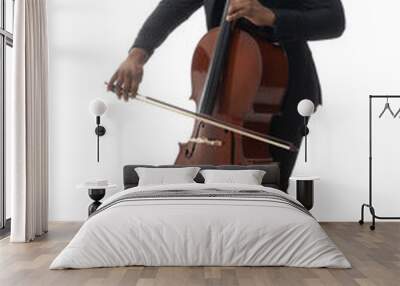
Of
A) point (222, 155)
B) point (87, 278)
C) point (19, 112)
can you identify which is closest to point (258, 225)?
point (87, 278)

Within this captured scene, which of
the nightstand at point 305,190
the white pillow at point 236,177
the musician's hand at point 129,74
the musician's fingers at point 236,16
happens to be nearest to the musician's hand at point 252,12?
the musician's fingers at point 236,16

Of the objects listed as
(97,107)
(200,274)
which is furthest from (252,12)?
(200,274)

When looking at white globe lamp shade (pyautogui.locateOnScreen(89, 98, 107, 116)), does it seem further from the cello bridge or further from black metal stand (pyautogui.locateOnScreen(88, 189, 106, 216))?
the cello bridge

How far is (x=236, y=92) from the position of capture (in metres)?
6.14

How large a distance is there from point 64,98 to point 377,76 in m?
3.52

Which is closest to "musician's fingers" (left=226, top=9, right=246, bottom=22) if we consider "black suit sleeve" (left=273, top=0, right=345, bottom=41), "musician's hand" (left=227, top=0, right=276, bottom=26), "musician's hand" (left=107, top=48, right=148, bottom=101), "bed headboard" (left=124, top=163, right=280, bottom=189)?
"musician's hand" (left=227, top=0, right=276, bottom=26)

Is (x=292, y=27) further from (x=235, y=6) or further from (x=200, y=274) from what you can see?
(x=200, y=274)

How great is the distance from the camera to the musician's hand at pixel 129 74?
22.2ft

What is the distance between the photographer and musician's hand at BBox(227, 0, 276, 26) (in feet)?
20.8

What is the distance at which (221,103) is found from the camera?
618cm

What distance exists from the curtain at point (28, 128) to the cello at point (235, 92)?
5.10ft

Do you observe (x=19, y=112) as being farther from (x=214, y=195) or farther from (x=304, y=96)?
(x=304, y=96)

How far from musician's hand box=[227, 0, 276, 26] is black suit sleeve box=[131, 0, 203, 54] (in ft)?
1.89

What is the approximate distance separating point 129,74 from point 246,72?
1.44 metres
